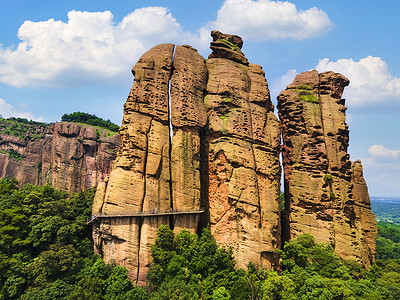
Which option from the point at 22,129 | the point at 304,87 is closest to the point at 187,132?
the point at 304,87

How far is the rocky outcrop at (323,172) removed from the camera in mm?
31047

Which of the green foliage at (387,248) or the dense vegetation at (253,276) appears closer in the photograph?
the dense vegetation at (253,276)

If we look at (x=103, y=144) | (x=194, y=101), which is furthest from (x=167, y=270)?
(x=103, y=144)

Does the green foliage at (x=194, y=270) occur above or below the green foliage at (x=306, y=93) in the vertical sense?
below

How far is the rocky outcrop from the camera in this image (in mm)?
31047

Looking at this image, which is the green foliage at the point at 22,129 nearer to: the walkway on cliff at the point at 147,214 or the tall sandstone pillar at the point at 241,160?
the walkway on cliff at the point at 147,214

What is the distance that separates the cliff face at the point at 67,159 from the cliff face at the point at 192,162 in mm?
40907

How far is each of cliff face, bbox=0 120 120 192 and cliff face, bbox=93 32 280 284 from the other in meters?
40.9

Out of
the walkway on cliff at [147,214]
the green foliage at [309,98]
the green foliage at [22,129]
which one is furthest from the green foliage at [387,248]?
the green foliage at [22,129]

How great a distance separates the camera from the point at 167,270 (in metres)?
24.3

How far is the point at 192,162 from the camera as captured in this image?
29.1 metres

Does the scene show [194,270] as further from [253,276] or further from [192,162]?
[192,162]

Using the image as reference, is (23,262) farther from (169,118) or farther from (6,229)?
(169,118)

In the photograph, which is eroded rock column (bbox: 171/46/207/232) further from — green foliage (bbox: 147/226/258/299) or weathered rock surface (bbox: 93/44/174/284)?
green foliage (bbox: 147/226/258/299)
